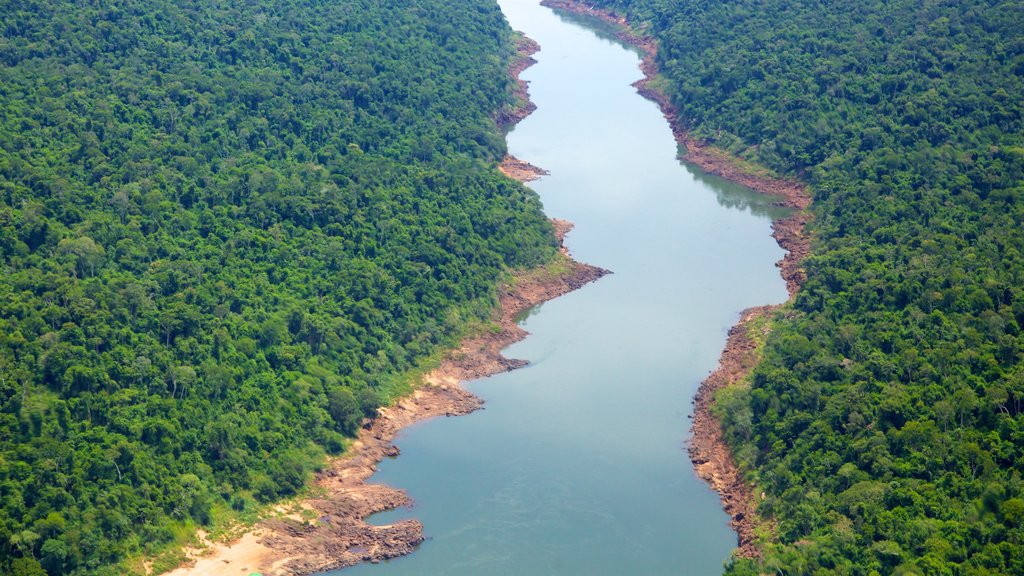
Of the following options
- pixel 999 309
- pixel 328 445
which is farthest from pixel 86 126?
pixel 999 309

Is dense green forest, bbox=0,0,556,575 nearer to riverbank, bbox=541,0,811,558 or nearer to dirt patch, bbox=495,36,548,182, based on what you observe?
dirt patch, bbox=495,36,548,182

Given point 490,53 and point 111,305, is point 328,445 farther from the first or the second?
point 490,53

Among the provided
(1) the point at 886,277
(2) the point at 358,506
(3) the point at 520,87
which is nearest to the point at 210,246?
(2) the point at 358,506

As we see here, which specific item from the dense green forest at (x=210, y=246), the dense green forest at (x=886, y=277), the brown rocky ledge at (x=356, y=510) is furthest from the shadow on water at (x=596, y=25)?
the brown rocky ledge at (x=356, y=510)

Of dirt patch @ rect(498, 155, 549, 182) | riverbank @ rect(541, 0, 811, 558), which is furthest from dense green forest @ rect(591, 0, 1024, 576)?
dirt patch @ rect(498, 155, 549, 182)

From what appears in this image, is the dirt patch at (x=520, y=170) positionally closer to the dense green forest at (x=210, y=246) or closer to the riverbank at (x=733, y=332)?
the dense green forest at (x=210, y=246)
